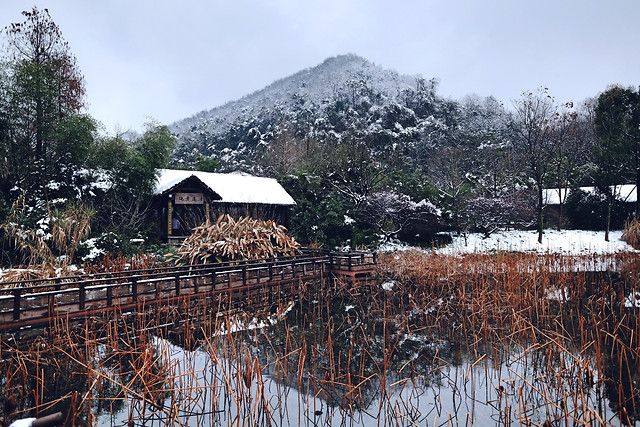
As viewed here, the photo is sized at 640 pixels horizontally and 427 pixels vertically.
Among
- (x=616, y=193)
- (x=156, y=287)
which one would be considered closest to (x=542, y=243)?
(x=616, y=193)

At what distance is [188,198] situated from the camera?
17.5 metres

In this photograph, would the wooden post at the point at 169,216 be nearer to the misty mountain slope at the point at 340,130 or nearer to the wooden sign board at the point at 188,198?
the wooden sign board at the point at 188,198

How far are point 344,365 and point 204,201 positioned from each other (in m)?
13.6

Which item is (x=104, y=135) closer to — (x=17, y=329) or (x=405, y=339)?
(x=17, y=329)

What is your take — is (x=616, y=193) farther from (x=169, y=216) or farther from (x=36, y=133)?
(x=36, y=133)

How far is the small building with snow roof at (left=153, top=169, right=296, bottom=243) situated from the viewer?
1709 cm

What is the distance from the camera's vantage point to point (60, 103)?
16.4 meters

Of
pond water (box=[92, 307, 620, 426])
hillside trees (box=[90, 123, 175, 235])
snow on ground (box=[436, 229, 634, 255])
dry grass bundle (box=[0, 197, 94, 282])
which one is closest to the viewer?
pond water (box=[92, 307, 620, 426])

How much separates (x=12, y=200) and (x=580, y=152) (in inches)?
1369

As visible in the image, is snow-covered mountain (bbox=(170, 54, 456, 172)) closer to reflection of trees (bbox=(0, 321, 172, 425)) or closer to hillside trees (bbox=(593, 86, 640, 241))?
hillside trees (bbox=(593, 86, 640, 241))

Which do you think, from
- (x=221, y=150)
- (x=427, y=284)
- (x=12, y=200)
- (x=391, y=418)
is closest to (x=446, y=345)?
(x=391, y=418)

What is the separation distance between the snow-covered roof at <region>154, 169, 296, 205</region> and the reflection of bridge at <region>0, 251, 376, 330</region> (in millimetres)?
6323

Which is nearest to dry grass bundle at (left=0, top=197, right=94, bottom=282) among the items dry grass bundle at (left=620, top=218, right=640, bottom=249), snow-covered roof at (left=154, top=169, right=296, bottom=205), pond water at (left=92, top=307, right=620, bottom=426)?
snow-covered roof at (left=154, top=169, right=296, bottom=205)

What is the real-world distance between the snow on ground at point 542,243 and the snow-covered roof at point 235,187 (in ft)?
28.2
